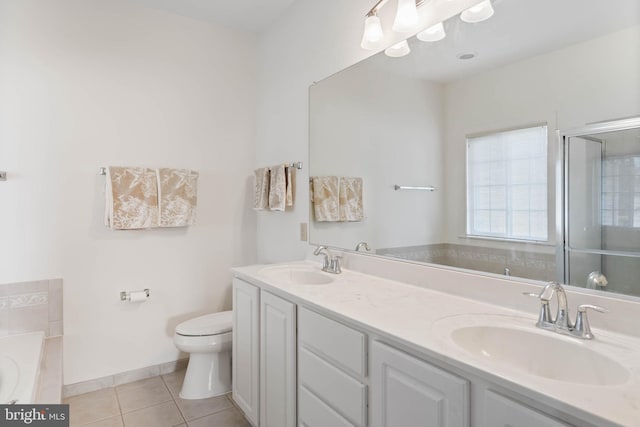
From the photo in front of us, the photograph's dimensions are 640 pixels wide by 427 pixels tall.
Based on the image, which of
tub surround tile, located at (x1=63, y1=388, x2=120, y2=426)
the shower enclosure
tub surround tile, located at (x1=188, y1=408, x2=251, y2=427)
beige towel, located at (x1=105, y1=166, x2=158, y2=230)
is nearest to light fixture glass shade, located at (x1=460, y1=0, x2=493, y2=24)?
the shower enclosure

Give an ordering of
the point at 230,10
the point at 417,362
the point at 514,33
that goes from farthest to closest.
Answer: the point at 230,10
the point at 514,33
the point at 417,362

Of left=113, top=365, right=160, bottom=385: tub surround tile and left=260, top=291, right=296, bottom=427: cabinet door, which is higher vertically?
left=260, top=291, right=296, bottom=427: cabinet door

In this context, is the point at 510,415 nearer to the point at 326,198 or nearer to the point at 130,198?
the point at 326,198

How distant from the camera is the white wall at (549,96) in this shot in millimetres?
1032

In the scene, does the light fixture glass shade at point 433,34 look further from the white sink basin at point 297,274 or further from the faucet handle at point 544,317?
the white sink basin at point 297,274

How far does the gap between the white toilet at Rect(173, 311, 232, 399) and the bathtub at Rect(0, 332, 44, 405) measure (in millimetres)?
728

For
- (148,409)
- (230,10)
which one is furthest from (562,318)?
(230,10)

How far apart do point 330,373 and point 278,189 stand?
144cm

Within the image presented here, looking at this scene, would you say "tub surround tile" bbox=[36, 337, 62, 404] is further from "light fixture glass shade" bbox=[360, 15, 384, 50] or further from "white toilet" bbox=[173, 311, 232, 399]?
"light fixture glass shade" bbox=[360, 15, 384, 50]

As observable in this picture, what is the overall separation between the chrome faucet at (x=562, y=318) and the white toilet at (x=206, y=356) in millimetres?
1829

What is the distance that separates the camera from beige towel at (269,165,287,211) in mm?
2492

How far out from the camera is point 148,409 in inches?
85.6

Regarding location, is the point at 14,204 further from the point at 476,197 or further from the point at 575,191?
the point at 575,191

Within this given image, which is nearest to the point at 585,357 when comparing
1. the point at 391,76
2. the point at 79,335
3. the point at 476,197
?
the point at 476,197
